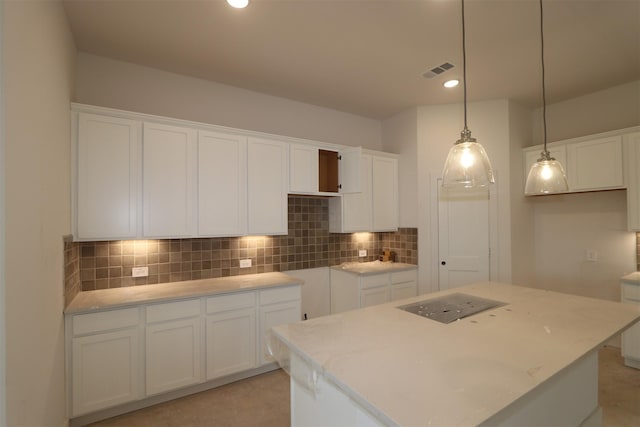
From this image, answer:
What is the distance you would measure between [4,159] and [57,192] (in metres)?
0.91

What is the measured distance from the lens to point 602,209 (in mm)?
3398

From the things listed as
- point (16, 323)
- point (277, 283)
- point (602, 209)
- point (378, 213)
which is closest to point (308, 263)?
point (277, 283)

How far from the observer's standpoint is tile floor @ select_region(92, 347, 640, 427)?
86.1 inches

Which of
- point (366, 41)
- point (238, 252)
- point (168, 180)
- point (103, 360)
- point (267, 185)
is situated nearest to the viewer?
point (103, 360)

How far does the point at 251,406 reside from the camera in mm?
2381

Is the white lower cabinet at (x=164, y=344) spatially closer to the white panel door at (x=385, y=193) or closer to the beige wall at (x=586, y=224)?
the white panel door at (x=385, y=193)

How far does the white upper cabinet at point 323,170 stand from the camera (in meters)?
3.22

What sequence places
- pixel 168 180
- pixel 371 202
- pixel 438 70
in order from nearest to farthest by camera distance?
pixel 168 180
pixel 438 70
pixel 371 202

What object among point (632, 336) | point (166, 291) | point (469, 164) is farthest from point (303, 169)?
point (632, 336)

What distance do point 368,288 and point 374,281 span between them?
0.12m

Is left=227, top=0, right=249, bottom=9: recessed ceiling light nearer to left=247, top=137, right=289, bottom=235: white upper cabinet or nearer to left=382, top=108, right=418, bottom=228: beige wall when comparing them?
left=247, top=137, right=289, bottom=235: white upper cabinet

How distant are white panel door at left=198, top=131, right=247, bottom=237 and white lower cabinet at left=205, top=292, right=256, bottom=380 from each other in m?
0.64

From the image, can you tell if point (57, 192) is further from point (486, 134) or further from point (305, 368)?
point (486, 134)

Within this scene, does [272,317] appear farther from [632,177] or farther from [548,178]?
[632,177]
